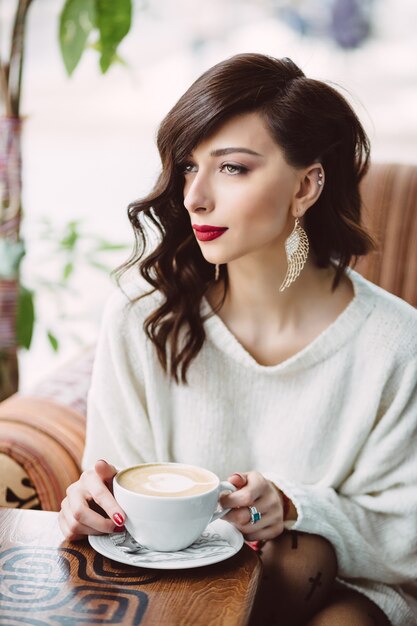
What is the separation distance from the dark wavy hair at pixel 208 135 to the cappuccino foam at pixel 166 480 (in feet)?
1.24

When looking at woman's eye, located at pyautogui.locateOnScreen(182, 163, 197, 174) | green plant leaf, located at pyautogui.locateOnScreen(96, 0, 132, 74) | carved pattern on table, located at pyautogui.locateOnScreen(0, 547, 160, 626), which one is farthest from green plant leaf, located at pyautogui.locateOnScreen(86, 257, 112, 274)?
carved pattern on table, located at pyautogui.locateOnScreen(0, 547, 160, 626)

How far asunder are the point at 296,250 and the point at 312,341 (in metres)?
0.16

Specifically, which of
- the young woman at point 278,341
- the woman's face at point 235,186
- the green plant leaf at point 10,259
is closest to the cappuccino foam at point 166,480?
the young woman at point 278,341

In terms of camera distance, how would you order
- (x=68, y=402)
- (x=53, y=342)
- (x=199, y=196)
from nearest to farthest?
(x=199, y=196), (x=68, y=402), (x=53, y=342)

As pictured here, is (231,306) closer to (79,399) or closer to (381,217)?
(79,399)

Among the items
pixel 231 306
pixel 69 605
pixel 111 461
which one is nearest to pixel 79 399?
pixel 111 461

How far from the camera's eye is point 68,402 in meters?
1.60

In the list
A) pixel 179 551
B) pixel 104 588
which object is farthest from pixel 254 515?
pixel 104 588

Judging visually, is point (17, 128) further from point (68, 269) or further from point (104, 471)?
point (104, 471)

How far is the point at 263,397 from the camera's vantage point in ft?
4.63

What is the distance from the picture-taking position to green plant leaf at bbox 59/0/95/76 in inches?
70.8

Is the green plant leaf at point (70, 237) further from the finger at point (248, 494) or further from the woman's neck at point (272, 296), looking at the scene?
the finger at point (248, 494)

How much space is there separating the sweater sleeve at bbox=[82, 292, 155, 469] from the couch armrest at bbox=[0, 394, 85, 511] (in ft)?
0.15

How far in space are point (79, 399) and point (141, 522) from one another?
0.71m
